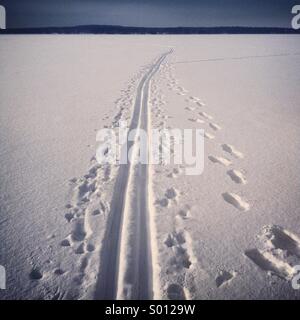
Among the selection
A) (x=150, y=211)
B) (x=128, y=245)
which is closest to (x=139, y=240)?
(x=128, y=245)

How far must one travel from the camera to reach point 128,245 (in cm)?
281

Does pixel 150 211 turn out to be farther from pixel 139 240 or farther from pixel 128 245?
pixel 128 245

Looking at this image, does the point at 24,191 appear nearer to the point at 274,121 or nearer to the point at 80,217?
the point at 80,217

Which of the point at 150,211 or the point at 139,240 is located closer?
the point at 139,240

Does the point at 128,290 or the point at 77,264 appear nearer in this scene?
the point at 128,290

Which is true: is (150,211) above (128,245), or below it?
above

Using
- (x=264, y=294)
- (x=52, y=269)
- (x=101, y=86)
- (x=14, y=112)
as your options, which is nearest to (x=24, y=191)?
(x=52, y=269)

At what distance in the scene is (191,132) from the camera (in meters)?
5.59

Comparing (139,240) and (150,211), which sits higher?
(150,211)

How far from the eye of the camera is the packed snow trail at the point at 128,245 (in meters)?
2.43

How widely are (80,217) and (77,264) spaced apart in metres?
0.69

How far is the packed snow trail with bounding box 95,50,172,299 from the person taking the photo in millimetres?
2430

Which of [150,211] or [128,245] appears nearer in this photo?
[128,245]
